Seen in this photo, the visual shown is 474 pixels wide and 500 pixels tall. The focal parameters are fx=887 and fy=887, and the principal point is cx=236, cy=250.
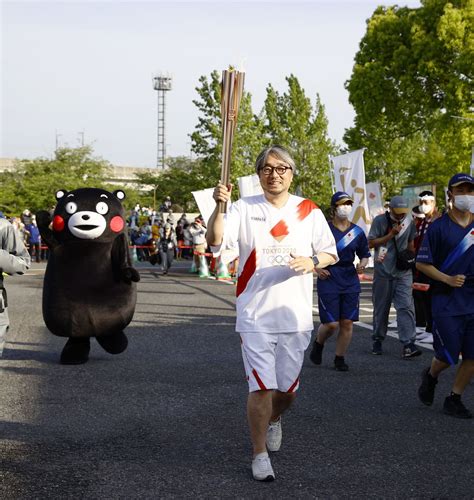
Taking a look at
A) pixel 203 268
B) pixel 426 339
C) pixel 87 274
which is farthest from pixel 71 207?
pixel 203 268

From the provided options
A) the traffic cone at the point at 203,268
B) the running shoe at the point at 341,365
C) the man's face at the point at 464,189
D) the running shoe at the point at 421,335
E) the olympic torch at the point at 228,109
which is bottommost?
the traffic cone at the point at 203,268

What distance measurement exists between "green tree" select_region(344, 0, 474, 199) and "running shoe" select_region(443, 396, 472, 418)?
2277cm

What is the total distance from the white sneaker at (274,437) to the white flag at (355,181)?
11.4m

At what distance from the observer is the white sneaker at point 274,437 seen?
17.4 ft

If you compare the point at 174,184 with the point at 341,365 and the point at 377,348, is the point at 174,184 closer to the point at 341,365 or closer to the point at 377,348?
the point at 377,348

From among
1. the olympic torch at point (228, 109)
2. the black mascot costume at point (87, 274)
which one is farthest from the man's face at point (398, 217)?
the olympic torch at point (228, 109)

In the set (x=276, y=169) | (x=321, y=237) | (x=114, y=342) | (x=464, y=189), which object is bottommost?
(x=114, y=342)

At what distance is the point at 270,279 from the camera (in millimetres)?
4930

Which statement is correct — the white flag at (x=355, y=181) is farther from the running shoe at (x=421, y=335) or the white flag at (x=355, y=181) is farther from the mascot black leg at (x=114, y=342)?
the mascot black leg at (x=114, y=342)

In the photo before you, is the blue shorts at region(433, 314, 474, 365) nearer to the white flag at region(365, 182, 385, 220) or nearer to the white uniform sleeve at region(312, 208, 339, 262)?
the white uniform sleeve at region(312, 208, 339, 262)

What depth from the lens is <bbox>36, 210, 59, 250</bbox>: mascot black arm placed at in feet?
28.8

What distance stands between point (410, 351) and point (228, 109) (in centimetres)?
547

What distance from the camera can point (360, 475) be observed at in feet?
15.9

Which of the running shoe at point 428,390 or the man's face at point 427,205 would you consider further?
the man's face at point 427,205
